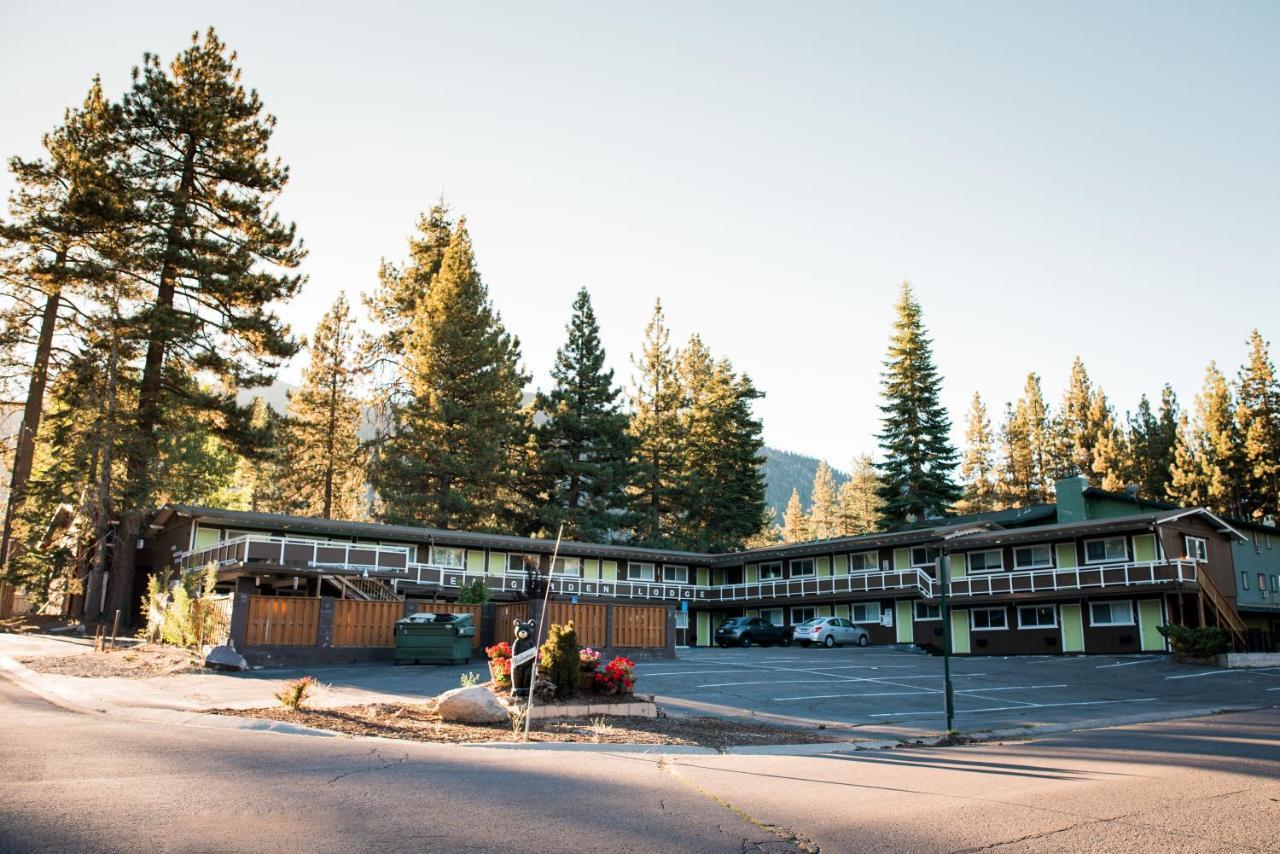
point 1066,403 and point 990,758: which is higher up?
point 1066,403

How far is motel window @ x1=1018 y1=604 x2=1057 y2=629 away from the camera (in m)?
39.7

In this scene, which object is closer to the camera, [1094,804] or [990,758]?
[1094,804]

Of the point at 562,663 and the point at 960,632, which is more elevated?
the point at 960,632

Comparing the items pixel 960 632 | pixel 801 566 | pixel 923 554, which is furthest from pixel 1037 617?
pixel 801 566

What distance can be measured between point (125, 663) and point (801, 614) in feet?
113

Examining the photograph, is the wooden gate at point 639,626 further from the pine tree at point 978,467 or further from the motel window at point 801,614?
the pine tree at point 978,467

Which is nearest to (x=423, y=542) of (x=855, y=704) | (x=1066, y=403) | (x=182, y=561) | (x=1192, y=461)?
(x=182, y=561)

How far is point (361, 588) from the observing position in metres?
32.7

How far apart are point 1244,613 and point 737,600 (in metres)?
23.6

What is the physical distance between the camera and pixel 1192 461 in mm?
61844

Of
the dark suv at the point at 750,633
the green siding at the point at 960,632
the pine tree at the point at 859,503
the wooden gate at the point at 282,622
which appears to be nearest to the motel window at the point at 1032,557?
the green siding at the point at 960,632

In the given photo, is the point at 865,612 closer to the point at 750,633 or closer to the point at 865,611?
the point at 865,611

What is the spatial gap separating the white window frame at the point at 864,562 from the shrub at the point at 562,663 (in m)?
32.3

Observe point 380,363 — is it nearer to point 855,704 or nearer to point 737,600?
point 737,600
